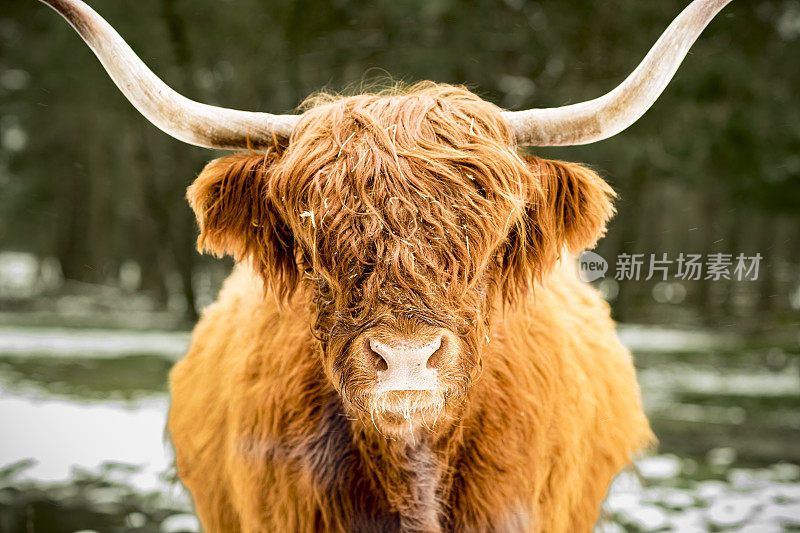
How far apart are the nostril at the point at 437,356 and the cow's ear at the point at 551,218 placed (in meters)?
0.47

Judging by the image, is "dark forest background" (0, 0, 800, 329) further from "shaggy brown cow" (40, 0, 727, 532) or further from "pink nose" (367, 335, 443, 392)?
"pink nose" (367, 335, 443, 392)

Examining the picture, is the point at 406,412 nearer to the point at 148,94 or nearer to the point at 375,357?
the point at 375,357

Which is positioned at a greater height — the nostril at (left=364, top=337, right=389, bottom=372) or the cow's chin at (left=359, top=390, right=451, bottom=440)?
the nostril at (left=364, top=337, right=389, bottom=372)

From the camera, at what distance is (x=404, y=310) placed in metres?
1.44

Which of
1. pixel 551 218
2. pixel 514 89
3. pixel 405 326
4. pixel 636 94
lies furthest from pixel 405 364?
pixel 514 89

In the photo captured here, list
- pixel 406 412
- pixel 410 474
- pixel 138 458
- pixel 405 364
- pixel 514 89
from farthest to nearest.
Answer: pixel 138 458
pixel 514 89
pixel 410 474
pixel 406 412
pixel 405 364

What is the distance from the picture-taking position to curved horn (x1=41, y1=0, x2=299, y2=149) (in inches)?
64.1

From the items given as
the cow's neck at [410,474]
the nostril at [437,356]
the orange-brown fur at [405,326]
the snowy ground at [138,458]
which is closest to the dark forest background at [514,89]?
the orange-brown fur at [405,326]

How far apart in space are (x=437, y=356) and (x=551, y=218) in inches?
25.9

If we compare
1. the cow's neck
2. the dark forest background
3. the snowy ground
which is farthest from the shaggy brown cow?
the snowy ground

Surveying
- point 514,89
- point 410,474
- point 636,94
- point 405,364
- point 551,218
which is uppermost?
point 514,89

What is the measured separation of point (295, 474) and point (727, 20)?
2278mm

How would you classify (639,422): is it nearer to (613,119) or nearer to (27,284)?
(613,119)

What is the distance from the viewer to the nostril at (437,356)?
1.46m
